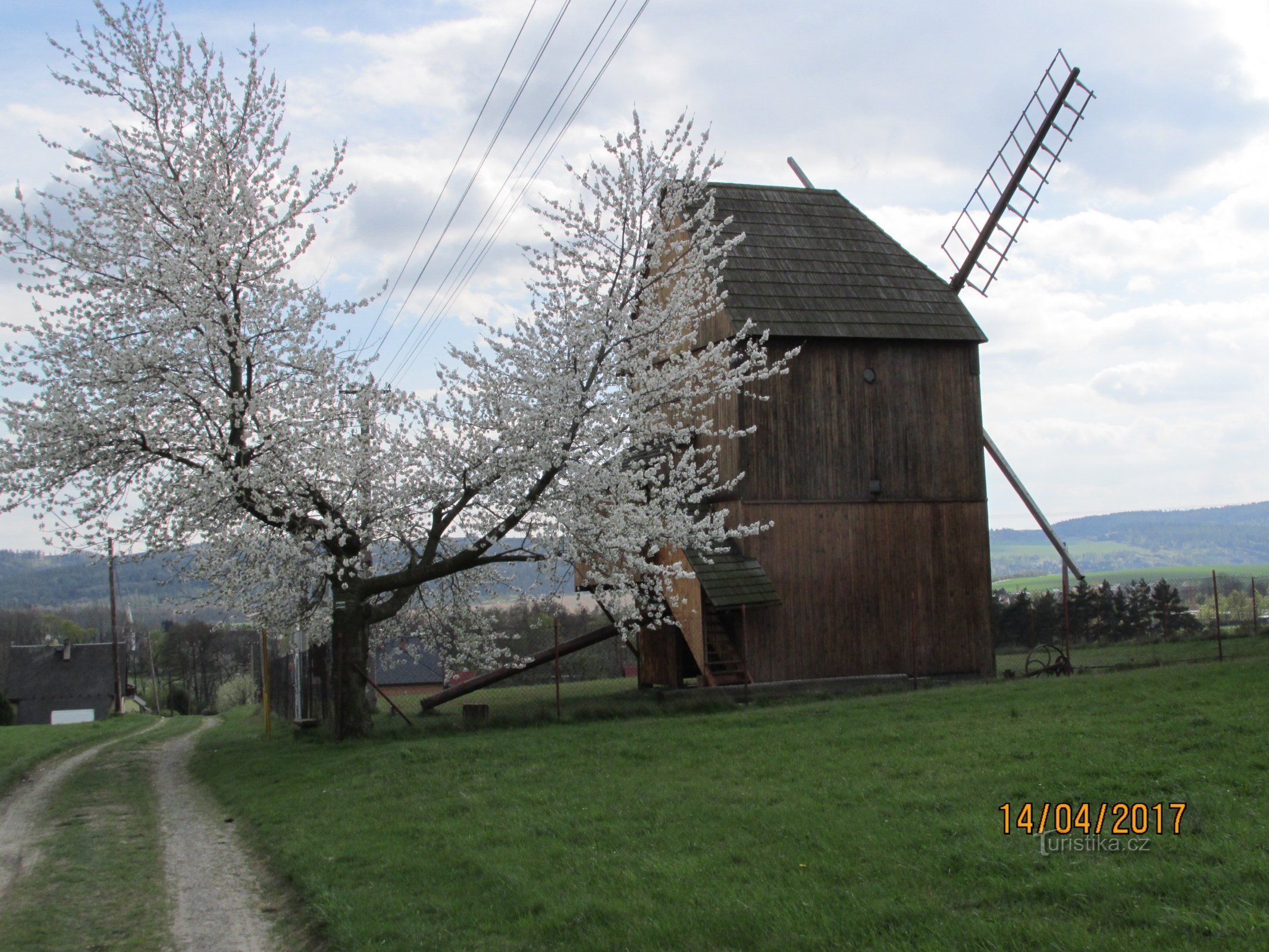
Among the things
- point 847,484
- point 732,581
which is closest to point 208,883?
point 732,581

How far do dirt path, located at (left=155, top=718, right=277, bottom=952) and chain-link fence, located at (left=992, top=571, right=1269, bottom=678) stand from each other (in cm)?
1472

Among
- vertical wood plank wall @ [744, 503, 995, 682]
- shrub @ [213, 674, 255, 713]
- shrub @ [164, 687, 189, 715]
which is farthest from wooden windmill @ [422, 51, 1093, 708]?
shrub @ [164, 687, 189, 715]

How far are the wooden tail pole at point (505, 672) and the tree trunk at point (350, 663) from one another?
3928 mm

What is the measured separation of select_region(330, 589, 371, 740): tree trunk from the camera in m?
16.0

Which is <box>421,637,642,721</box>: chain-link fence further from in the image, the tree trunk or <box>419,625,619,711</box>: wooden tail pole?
the tree trunk

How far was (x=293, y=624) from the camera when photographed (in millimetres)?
17359

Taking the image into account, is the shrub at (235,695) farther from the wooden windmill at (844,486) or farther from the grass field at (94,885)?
the grass field at (94,885)

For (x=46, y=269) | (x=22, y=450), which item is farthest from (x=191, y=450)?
(x=46, y=269)

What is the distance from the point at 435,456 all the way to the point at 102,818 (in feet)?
20.5

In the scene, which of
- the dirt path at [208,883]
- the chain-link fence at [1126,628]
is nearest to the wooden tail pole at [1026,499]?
the chain-link fence at [1126,628]

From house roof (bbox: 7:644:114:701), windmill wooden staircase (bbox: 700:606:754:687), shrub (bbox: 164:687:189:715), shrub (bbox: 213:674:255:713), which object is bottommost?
shrub (bbox: 164:687:189:715)

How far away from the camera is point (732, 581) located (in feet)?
61.6

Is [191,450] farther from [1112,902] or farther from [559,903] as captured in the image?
[1112,902]

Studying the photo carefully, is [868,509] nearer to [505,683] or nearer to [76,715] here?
[505,683]
